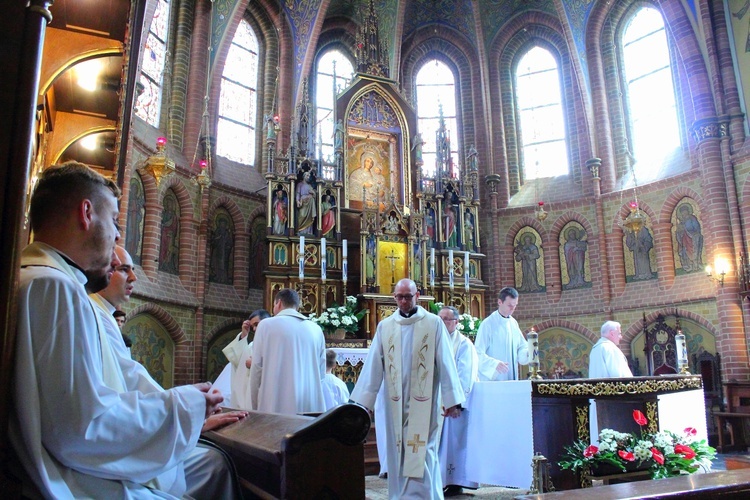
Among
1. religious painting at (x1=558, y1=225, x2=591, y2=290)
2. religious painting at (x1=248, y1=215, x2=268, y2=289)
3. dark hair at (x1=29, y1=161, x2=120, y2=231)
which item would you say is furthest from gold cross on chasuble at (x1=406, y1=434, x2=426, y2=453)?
religious painting at (x1=558, y1=225, x2=591, y2=290)

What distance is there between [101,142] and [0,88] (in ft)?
16.4

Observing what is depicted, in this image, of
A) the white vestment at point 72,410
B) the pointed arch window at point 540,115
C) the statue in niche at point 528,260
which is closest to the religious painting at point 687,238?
the statue in niche at point 528,260

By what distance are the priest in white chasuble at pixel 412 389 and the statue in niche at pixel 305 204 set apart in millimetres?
7475

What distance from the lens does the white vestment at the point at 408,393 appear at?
5.27m

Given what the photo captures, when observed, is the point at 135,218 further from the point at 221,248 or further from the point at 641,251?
the point at 641,251

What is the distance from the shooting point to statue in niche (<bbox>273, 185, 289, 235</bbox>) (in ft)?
42.2

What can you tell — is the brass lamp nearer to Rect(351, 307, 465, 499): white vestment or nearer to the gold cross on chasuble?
Rect(351, 307, 465, 499): white vestment

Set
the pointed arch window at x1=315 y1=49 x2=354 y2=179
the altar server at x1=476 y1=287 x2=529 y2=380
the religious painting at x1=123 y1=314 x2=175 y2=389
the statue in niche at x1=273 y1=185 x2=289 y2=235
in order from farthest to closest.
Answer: the pointed arch window at x1=315 y1=49 x2=354 y2=179
the statue in niche at x1=273 y1=185 x2=289 y2=235
the religious painting at x1=123 y1=314 x2=175 y2=389
the altar server at x1=476 y1=287 x2=529 y2=380

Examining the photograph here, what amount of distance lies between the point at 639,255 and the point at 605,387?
9.90m

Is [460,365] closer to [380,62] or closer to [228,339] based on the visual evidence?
[228,339]

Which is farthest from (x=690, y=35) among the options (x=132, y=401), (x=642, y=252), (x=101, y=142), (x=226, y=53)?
(x=132, y=401)

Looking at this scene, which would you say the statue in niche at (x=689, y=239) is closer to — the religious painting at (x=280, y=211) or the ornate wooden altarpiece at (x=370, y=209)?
the ornate wooden altarpiece at (x=370, y=209)

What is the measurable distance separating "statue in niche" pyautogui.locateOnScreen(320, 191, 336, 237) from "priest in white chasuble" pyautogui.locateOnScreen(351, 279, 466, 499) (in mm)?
7579

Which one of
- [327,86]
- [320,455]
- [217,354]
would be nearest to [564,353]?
[217,354]
